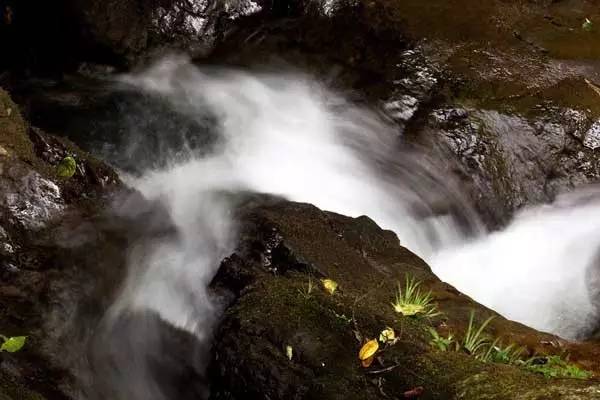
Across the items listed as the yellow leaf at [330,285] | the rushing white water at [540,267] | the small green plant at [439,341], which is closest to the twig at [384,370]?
the small green plant at [439,341]

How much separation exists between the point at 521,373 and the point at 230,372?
1552mm

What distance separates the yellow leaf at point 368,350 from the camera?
9.23 feet

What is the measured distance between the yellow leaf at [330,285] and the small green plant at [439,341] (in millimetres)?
668

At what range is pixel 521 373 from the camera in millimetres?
2713

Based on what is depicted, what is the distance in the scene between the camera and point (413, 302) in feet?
13.1

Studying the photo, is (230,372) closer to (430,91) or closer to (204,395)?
(204,395)

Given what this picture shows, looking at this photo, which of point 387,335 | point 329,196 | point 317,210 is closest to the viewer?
point 387,335

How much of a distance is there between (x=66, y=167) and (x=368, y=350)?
10.6 feet

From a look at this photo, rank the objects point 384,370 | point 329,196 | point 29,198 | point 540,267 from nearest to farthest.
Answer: point 384,370
point 29,198
point 540,267
point 329,196

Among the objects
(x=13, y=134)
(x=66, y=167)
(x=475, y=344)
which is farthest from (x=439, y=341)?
(x=13, y=134)

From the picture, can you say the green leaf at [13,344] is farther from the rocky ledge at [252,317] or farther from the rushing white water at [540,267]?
the rushing white water at [540,267]

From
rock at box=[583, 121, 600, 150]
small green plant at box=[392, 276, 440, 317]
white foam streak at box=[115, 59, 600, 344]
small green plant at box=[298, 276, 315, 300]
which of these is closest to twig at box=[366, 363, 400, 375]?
small green plant at box=[298, 276, 315, 300]

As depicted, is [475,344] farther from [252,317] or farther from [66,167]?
[66,167]

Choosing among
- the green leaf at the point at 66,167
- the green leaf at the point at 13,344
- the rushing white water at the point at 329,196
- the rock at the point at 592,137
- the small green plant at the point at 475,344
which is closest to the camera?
the green leaf at the point at 13,344
